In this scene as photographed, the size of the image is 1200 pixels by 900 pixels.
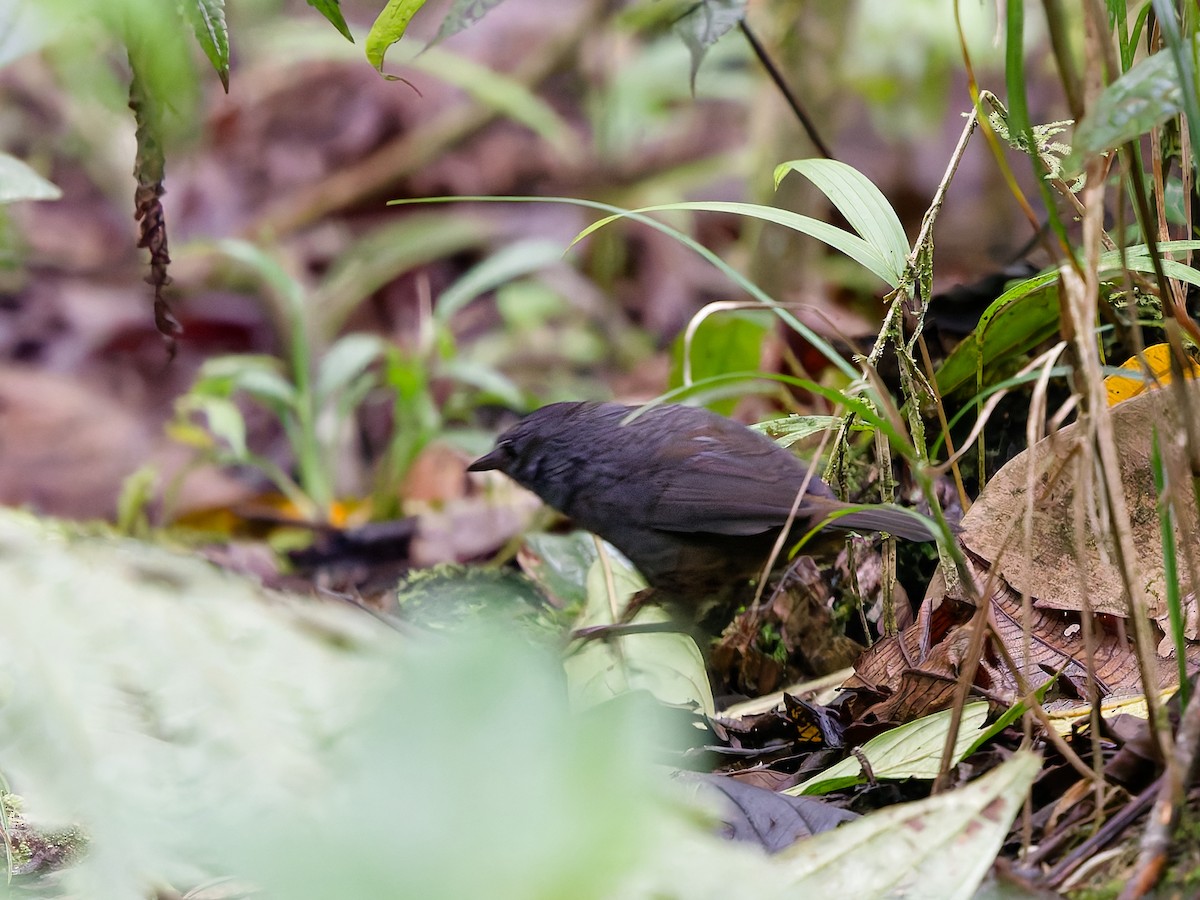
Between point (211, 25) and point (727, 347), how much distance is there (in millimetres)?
2188

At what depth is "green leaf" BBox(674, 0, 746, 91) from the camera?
2.50 meters

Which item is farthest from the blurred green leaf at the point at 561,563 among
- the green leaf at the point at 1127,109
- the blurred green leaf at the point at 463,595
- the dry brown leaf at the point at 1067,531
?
the green leaf at the point at 1127,109

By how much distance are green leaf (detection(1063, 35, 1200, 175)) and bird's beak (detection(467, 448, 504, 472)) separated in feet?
7.46

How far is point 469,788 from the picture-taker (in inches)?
28.7

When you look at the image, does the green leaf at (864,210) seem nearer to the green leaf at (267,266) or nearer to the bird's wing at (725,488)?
the bird's wing at (725,488)

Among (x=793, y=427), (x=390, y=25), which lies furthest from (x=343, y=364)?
(x=390, y=25)

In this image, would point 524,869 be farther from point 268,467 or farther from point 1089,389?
point 268,467

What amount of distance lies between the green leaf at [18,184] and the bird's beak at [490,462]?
1.32 m

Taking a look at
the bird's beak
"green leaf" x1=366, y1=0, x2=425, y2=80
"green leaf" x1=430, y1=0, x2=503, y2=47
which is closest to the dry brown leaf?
"green leaf" x1=430, y1=0, x2=503, y2=47

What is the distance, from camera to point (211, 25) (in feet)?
6.07

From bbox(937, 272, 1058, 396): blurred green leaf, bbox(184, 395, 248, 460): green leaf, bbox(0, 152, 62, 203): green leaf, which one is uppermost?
bbox(0, 152, 62, 203): green leaf

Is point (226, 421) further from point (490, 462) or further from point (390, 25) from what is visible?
point (390, 25)

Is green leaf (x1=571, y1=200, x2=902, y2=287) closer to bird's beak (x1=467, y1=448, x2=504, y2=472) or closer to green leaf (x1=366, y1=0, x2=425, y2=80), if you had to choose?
green leaf (x1=366, y1=0, x2=425, y2=80)

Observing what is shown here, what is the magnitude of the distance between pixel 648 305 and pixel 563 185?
121 centimetres
